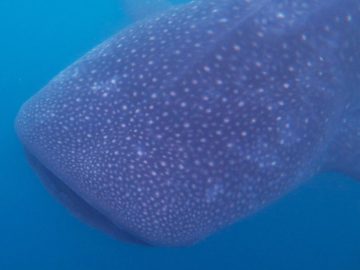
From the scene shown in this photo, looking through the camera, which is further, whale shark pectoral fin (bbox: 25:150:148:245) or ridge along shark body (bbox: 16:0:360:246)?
whale shark pectoral fin (bbox: 25:150:148:245)

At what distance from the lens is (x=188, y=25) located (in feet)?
9.75

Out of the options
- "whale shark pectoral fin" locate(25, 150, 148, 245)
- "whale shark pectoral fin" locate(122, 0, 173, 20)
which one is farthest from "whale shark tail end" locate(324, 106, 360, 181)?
"whale shark pectoral fin" locate(122, 0, 173, 20)

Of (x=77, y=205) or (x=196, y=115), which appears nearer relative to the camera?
(x=196, y=115)

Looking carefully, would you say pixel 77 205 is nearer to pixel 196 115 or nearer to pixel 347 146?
pixel 196 115

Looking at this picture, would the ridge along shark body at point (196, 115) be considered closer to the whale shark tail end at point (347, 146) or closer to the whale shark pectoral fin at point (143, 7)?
the whale shark tail end at point (347, 146)

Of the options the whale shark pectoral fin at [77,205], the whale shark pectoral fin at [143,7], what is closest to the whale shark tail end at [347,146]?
the whale shark pectoral fin at [77,205]

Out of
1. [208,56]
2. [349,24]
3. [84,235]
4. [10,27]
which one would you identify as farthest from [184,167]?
[10,27]

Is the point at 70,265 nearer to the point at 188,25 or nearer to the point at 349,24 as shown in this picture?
the point at 188,25

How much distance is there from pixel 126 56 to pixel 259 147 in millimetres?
1016

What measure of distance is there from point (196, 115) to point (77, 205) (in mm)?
1050

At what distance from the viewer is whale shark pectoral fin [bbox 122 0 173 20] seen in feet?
15.8

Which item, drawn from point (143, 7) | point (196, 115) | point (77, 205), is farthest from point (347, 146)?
point (143, 7)

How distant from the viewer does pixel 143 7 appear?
5016 millimetres

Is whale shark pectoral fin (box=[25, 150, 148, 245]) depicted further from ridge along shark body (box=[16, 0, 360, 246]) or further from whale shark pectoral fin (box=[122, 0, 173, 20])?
whale shark pectoral fin (box=[122, 0, 173, 20])
